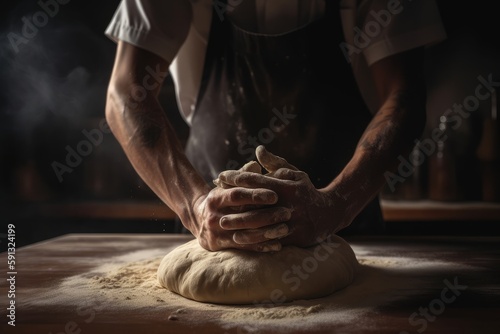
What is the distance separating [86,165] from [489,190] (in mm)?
2212

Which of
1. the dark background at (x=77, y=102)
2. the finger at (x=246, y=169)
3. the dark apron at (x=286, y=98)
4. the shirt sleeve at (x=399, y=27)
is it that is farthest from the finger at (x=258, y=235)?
the dark background at (x=77, y=102)

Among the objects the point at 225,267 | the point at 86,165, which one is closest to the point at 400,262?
the point at 225,267

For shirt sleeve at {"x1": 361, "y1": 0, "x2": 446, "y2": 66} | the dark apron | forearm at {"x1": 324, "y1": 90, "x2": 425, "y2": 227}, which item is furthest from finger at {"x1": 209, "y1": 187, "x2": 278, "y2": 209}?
shirt sleeve at {"x1": 361, "y1": 0, "x2": 446, "y2": 66}

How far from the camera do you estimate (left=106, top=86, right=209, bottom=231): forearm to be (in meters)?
1.19

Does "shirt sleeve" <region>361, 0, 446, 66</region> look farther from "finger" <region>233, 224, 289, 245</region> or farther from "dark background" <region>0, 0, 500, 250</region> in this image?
"dark background" <region>0, 0, 500, 250</region>

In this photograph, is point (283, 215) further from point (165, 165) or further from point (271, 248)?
point (165, 165)

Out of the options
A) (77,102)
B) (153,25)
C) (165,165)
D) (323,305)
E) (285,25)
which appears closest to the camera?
(323,305)

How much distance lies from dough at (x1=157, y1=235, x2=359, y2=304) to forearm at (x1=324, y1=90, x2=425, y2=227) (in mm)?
185

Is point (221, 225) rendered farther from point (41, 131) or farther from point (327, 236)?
point (41, 131)

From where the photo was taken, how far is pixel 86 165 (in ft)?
8.84

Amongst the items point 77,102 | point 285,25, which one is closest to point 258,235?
point 285,25

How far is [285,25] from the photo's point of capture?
1.64 m

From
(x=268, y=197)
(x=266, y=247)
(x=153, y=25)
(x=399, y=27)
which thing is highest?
(x=153, y=25)

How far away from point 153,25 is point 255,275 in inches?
35.9
